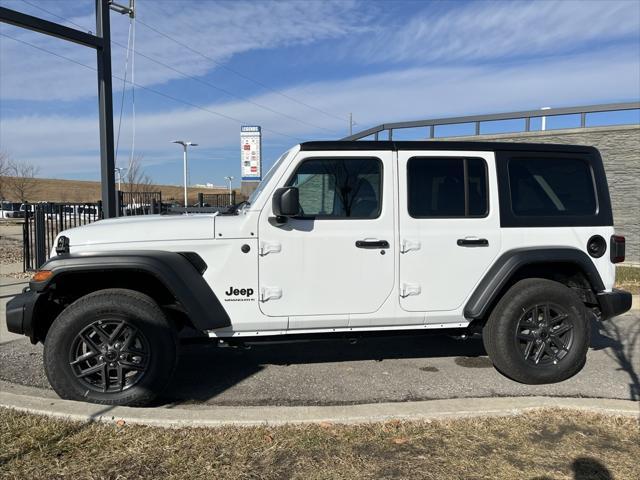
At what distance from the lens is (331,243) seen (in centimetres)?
403

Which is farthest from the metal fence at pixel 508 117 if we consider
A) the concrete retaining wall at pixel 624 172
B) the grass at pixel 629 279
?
the grass at pixel 629 279

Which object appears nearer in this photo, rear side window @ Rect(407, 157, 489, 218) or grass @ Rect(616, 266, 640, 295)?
rear side window @ Rect(407, 157, 489, 218)

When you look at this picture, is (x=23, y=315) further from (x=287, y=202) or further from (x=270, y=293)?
(x=287, y=202)

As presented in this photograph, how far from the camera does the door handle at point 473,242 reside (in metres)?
4.23

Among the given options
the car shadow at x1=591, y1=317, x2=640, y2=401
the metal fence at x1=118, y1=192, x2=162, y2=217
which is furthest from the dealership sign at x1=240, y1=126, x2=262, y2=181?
the car shadow at x1=591, y1=317, x2=640, y2=401

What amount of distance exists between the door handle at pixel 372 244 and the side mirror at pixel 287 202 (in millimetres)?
591

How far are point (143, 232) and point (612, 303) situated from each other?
13.0 ft

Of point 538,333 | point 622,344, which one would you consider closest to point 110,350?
point 538,333

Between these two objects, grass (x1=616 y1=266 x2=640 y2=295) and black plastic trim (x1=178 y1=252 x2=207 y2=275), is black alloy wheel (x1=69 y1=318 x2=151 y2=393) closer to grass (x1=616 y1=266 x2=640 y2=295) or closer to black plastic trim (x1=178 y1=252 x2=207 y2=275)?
black plastic trim (x1=178 y1=252 x2=207 y2=275)

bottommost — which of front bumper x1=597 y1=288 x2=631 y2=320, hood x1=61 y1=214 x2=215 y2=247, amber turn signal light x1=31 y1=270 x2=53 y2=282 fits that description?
front bumper x1=597 y1=288 x2=631 y2=320

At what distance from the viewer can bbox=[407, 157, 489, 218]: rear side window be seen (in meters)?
4.23

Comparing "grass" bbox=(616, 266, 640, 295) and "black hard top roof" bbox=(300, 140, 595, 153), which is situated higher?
"black hard top roof" bbox=(300, 140, 595, 153)

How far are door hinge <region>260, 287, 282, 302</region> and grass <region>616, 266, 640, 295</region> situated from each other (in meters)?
6.05

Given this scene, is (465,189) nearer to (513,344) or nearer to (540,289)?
(540,289)
